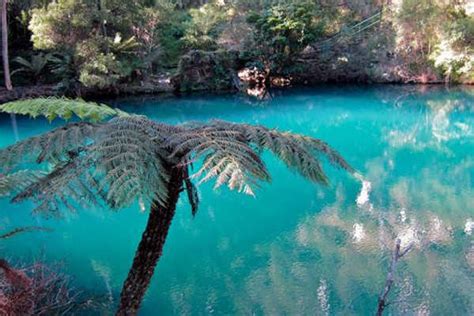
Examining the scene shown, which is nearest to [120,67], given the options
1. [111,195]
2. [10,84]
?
[10,84]

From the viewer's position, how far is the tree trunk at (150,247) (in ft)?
6.89

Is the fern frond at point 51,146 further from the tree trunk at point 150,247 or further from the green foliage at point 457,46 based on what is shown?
the green foliage at point 457,46

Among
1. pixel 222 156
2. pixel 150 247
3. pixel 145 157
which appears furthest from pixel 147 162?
pixel 150 247

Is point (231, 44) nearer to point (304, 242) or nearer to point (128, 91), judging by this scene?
point (128, 91)

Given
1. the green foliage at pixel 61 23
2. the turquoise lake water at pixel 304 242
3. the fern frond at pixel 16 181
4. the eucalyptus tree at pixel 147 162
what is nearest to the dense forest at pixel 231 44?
the green foliage at pixel 61 23

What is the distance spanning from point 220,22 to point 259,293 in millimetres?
12505

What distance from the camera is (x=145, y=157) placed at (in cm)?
184

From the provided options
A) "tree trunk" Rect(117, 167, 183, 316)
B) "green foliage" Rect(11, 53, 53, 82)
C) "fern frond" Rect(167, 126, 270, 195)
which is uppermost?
"fern frond" Rect(167, 126, 270, 195)

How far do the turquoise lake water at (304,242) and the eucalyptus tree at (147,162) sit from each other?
1.53 metres

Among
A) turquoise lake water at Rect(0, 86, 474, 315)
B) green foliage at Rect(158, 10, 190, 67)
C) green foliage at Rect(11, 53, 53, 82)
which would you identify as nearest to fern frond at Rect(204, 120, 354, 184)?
turquoise lake water at Rect(0, 86, 474, 315)

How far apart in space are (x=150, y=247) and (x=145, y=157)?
510 mm

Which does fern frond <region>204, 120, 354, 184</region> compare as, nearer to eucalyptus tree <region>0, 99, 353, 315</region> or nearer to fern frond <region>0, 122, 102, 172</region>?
eucalyptus tree <region>0, 99, 353, 315</region>

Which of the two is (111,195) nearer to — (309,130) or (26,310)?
(26,310)

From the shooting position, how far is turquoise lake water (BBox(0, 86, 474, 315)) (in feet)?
12.4
